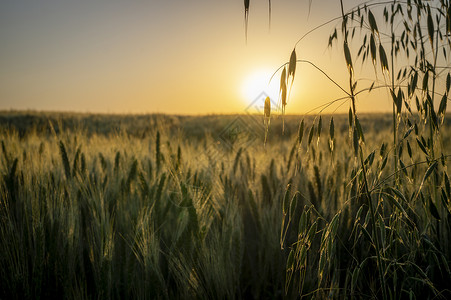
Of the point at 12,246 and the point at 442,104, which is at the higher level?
the point at 442,104

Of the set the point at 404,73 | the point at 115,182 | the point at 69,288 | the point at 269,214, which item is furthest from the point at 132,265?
the point at 404,73

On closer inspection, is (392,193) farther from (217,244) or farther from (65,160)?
(65,160)

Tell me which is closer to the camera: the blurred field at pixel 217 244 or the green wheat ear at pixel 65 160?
the blurred field at pixel 217 244

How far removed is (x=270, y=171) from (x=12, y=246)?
61.0 inches

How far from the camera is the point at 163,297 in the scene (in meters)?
1.28

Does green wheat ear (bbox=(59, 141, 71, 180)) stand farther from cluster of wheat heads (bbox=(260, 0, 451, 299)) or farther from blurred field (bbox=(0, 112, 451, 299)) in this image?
cluster of wheat heads (bbox=(260, 0, 451, 299))

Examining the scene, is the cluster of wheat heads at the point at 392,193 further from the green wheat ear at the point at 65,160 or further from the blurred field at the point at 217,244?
the green wheat ear at the point at 65,160

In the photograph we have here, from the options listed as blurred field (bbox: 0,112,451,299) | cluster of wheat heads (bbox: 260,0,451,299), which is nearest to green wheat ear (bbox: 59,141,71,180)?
blurred field (bbox: 0,112,451,299)

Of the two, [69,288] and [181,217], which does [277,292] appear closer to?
[181,217]

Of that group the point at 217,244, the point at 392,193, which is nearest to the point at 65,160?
the point at 217,244

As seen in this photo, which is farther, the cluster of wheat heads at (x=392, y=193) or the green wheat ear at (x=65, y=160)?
the green wheat ear at (x=65, y=160)

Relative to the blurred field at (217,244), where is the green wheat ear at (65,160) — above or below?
above

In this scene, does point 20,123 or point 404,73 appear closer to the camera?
point 404,73

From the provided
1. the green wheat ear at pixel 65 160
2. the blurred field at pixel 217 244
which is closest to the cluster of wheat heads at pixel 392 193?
the blurred field at pixel 217 244
